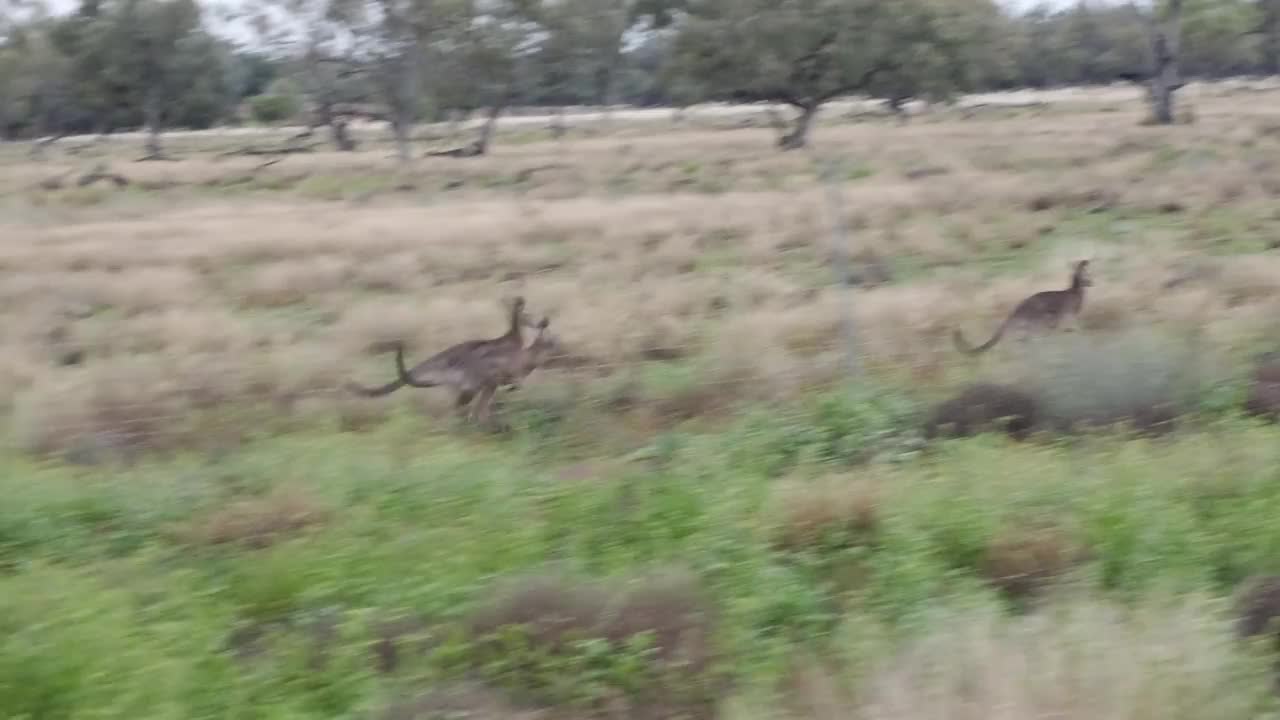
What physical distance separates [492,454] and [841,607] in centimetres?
269

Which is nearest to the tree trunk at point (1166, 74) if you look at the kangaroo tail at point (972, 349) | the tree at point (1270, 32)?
the tree at point (1270, 32)

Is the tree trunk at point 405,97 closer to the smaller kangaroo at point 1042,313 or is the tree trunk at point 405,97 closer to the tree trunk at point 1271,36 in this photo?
the smaller kangaroo at point 1042,313

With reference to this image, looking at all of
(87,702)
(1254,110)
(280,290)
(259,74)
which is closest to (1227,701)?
(87,702)

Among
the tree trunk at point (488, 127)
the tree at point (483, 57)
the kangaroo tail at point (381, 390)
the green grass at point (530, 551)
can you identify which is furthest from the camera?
the tree trunk at point (488, 127)

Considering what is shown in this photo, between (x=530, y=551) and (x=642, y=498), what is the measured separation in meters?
0.75

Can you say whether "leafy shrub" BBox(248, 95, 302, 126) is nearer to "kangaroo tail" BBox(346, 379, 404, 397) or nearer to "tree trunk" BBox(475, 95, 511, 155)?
"tree trunk" BBox(475, 95, 511, 155)

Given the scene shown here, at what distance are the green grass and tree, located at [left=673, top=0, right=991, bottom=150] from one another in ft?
94.8

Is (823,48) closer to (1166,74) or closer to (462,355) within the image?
(1166,74)

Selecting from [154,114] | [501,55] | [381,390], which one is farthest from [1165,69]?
[381,390]

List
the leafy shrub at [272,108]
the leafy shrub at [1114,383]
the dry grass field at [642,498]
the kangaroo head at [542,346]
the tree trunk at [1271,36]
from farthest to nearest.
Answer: the tree trunk at [1271,36] → the leafy shrub at [272,108] → the kangaroo head at [542,346] → the leafy shrub at [1114,383] → the dry grass field at [642,498]

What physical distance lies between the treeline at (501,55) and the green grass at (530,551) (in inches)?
1154

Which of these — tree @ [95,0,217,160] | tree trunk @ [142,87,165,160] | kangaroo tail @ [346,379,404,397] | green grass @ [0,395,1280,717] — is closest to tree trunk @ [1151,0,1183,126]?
tree @ [95,0,217,160]

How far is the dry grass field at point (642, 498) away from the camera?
492cm

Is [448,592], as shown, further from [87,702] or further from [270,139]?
[270,139]
